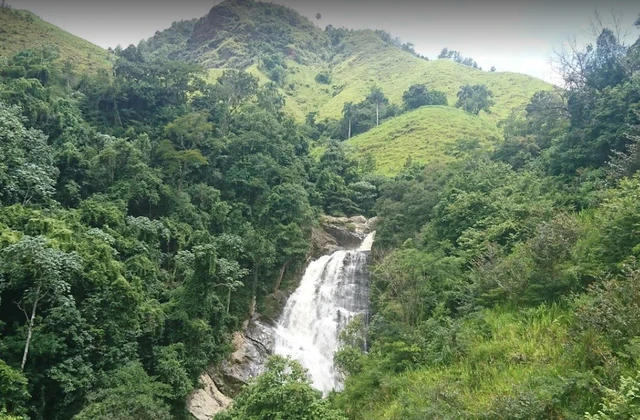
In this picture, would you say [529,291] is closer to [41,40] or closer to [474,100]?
[474,100]

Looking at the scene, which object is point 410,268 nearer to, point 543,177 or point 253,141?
point 543,177

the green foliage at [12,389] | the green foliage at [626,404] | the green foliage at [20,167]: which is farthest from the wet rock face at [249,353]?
the green foliage at [626,404]

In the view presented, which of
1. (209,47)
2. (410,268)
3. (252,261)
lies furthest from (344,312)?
(209,47)

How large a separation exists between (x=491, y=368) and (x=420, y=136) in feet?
164

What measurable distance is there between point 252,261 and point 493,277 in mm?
16130

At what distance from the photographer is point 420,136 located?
5862 centimetres

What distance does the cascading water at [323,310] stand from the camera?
25597 millimetres

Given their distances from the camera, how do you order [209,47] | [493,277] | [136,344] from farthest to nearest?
1. [209,47]
2. [136,344]
3. [493,277]

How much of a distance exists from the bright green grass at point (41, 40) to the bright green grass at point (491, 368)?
53078 mm

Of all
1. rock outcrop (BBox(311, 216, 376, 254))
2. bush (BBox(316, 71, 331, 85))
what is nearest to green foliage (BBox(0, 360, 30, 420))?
rock outcrop (BBox(311, 216, 376, 254))

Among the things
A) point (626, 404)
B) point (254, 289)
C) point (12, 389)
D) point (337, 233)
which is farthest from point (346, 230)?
point (626, 404)

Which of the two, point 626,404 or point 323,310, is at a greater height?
point 626,404

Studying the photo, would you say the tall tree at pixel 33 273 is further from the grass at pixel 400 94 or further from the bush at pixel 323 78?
the bush at pixel 323 78

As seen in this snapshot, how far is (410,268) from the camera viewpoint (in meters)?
20.1
